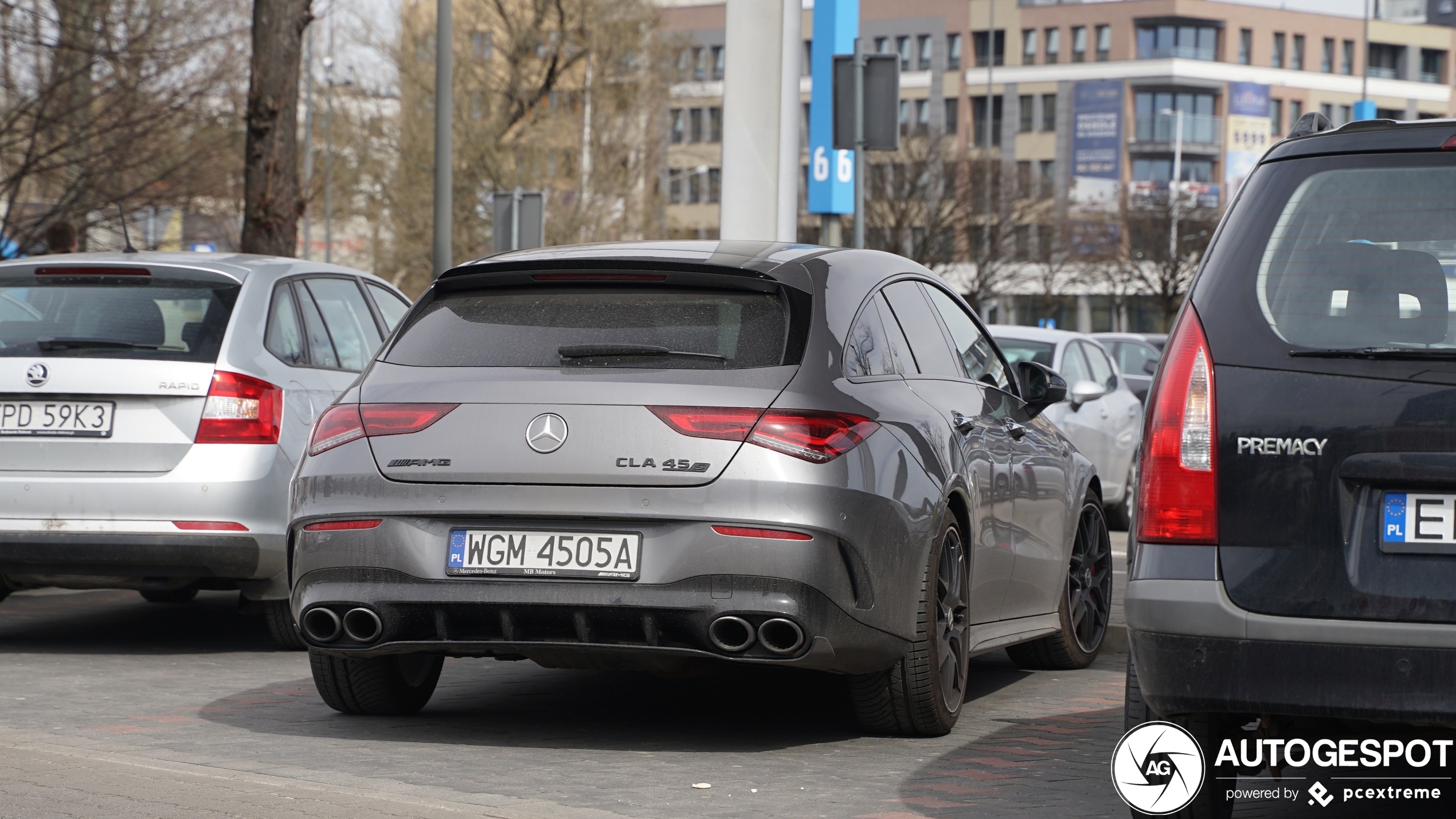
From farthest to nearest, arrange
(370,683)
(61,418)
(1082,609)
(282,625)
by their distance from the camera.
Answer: (282,625)
(1082,609)
(61,418)
(370,683)

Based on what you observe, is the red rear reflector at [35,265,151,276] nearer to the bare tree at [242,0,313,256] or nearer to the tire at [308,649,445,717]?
the tire at [308,649,445,717]

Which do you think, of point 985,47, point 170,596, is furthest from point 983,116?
point 170,596

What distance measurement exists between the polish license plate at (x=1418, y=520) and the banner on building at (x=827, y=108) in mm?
16183

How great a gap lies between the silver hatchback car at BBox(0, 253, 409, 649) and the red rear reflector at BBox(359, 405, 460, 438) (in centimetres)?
223

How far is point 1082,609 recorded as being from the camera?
330 inches

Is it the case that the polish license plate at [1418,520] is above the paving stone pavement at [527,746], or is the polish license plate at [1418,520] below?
above

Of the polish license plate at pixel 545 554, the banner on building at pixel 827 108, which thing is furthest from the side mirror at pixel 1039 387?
the banner on building at pixel 827 108

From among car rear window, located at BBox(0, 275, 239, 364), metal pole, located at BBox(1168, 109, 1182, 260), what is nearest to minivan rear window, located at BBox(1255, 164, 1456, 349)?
car rear window, located at BBox(0, 275, 239, 364)

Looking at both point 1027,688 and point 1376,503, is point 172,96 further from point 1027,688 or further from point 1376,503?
point 1376,503

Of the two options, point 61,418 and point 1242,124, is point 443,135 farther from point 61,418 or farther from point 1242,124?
point 1242,124

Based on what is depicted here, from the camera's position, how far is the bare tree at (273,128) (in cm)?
1572

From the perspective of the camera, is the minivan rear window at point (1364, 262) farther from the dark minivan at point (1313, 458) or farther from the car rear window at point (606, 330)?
the car rear window at point (606, 330)

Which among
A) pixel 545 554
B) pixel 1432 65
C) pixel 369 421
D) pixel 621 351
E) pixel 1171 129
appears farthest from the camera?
pixel 1432 65

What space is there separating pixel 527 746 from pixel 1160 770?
2306 mm
